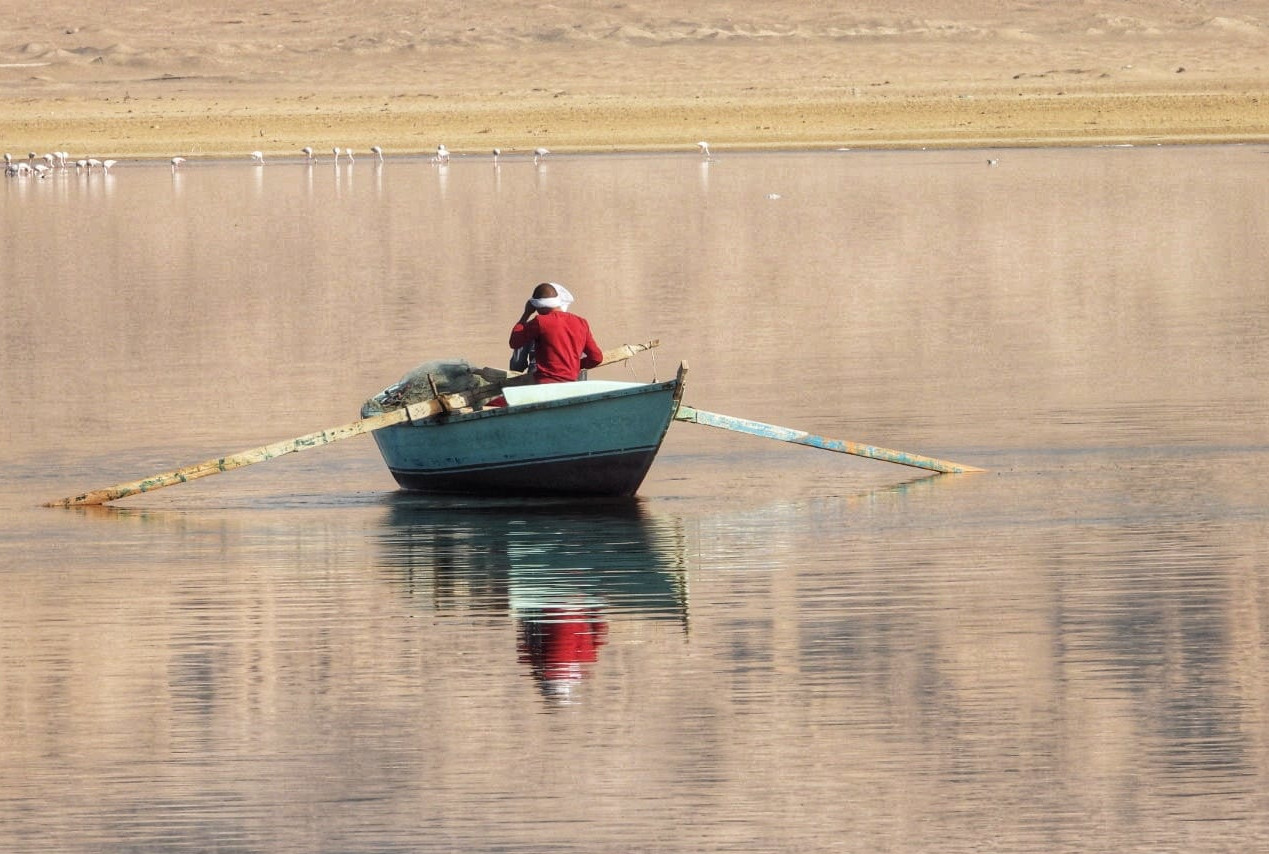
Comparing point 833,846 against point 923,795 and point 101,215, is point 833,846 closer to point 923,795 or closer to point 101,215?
point 923,795

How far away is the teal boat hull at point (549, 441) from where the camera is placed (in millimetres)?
16891

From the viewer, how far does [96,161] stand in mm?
69312

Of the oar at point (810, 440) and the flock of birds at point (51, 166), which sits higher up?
the flock of birds at point (51, 166)

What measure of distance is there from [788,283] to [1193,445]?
610 inches

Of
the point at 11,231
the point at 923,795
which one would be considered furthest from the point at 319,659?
the point at 11,231

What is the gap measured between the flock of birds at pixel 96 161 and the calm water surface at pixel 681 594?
122 feet

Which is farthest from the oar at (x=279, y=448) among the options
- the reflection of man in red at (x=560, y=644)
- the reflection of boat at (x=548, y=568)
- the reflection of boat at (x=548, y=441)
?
the reflection of man in red at (x=560, y=644)

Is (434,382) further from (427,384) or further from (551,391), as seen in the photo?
(551,391)

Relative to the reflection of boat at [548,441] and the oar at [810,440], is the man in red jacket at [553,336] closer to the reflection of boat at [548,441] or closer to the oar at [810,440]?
the reflection of boat at [548,441]

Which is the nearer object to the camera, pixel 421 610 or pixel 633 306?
pixel 421 610

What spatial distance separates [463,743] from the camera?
35.0 feet

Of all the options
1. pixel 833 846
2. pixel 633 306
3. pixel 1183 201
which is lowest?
pixel 833 846

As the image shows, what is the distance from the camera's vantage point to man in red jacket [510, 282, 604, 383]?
17609 mm

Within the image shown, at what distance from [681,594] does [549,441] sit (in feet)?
11.5
